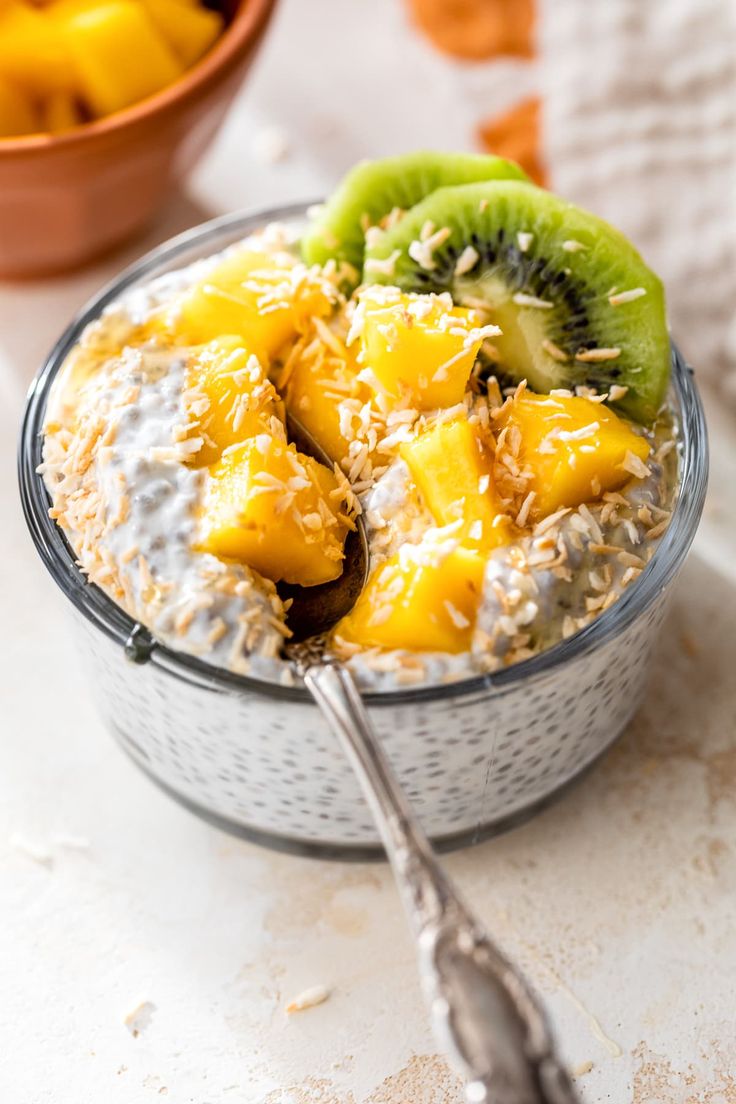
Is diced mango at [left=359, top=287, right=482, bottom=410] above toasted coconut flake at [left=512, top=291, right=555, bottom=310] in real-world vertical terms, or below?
above

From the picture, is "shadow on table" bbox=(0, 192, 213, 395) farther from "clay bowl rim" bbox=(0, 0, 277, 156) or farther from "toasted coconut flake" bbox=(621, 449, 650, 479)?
"toasted coconut flake" bbox=(621, 449, 650, 479)

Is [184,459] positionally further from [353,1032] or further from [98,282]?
[98,282]

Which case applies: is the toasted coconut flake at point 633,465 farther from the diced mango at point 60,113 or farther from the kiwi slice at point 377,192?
the diced mango at point 60,113

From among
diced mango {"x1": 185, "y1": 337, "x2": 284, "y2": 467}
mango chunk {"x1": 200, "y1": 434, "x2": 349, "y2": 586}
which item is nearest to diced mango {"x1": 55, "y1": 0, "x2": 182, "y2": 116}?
diced mango {"x1": 185, "y1": 337, "x2": 284, "y2": 467}

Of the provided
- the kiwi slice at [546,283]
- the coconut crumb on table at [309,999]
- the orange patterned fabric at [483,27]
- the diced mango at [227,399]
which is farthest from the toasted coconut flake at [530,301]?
the orange patterned fabric at [483,27]

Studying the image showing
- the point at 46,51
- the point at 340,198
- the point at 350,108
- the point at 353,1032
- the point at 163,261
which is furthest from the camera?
the point at 350,108

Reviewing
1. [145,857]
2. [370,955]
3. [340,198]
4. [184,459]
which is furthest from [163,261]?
[370,955]
